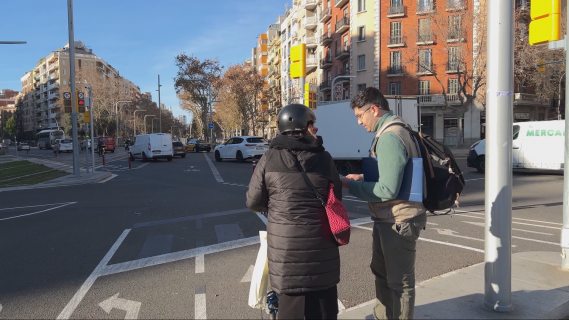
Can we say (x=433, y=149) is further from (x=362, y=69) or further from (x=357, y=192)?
(x=362, y=69)

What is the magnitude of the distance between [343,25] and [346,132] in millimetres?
33916

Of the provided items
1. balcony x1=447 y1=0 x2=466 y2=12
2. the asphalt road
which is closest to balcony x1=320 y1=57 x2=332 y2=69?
balcony x1=447 y1=0 x2=466 y2=12

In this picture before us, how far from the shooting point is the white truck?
15.3m

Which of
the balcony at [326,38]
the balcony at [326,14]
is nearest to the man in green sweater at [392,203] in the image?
the balcony at [326,38]

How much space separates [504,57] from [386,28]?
43112mm

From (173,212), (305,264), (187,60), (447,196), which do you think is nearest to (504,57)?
(447,196)

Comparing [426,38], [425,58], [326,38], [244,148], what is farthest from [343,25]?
[244,148]

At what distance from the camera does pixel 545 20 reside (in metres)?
4.41

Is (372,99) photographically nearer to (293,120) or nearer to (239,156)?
(293,120)

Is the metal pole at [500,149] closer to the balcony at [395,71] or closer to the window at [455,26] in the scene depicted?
the window at [455,26]

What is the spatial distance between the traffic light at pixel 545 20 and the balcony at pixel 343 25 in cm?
4473

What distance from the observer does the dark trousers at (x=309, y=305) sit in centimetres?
242

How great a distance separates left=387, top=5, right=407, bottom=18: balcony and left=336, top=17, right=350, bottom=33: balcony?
5.37 meters

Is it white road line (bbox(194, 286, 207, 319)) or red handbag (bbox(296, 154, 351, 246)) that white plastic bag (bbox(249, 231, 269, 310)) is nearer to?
red handbag (bbox(296, 154, 351, 246))
